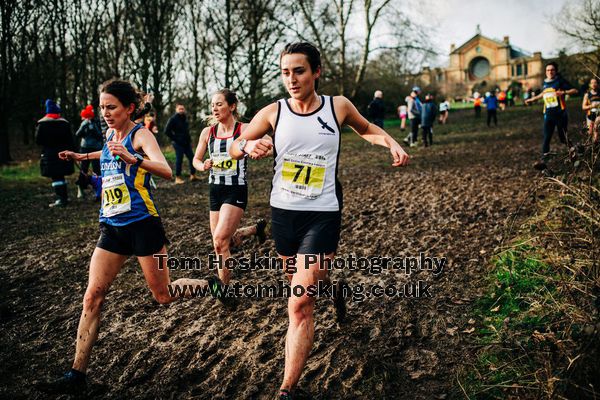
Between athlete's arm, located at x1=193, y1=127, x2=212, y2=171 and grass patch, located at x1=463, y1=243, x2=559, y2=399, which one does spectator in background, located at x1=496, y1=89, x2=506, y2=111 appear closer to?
grass patch, located at x1=463, y1=243, x2=559, y2=399

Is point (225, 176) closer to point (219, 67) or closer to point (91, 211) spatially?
point (91, 211)

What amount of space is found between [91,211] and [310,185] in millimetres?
7671

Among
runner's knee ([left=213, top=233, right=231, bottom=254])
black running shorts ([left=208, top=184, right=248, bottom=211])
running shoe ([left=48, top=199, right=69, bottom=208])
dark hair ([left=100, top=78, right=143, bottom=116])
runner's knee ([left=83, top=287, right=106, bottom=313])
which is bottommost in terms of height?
runner's knee ([left=83, top=287, right=106, bottom=313])

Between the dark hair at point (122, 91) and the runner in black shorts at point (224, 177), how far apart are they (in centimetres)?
126

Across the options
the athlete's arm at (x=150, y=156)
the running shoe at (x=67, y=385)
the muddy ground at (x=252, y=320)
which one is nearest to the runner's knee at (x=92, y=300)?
the running shoe at (x=67, y=385)

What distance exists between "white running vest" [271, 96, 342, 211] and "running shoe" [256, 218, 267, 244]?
123 inches

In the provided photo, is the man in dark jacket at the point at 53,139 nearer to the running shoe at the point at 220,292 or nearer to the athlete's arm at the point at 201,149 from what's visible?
the athlete's arm at the point at 201,149

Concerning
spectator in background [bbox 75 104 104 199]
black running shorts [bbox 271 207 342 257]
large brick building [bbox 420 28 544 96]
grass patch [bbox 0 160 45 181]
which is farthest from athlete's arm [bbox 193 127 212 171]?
large brick building [bbox 420 28 544 96]

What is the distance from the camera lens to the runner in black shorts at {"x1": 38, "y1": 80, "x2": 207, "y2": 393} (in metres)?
3.28

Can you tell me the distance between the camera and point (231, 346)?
3.70 meters

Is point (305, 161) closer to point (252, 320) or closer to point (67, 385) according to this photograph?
point (252, 320)

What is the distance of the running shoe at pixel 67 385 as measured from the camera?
9.88ft

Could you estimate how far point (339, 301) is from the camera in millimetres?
3947

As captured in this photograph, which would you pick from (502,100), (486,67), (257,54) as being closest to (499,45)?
(486,67)
